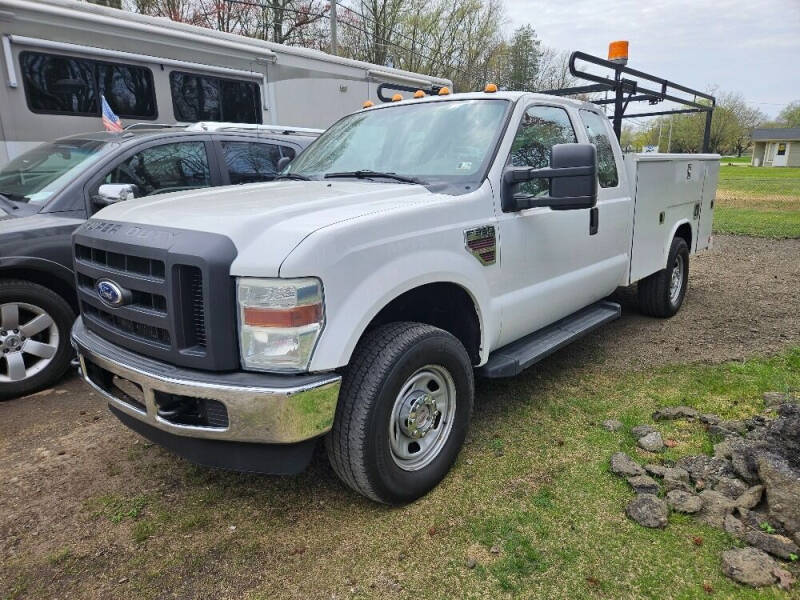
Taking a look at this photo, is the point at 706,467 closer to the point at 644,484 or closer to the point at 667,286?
the point at 644,484

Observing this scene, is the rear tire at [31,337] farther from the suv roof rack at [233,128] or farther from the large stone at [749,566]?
the large stone at [749,566]

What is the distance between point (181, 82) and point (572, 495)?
7.15m

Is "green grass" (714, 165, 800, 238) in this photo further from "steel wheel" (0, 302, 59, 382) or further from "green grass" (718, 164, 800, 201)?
"steel wheel" (0, 302, 59, 382)

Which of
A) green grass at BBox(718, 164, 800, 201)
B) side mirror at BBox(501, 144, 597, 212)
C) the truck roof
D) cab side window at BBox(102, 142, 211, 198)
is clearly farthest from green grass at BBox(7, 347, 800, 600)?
green grass at BBox(718, 164, 800, 201)

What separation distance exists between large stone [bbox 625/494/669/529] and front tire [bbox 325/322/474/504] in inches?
35.1

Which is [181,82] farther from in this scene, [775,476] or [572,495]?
[775,476]

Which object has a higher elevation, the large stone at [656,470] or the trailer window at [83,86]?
the trailer window at [83,86]

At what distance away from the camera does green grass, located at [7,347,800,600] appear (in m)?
2.29

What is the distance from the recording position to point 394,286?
253 centimetres

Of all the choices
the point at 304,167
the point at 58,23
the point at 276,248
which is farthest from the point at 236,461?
the point at 58,23

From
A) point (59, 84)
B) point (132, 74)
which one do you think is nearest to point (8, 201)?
point (59, 84)

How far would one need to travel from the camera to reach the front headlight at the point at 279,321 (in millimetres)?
2186

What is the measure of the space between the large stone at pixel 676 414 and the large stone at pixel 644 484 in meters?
0.82

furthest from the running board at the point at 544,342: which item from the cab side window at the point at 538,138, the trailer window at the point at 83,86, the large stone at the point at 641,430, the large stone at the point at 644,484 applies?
the trailer window at the point at 83,86
